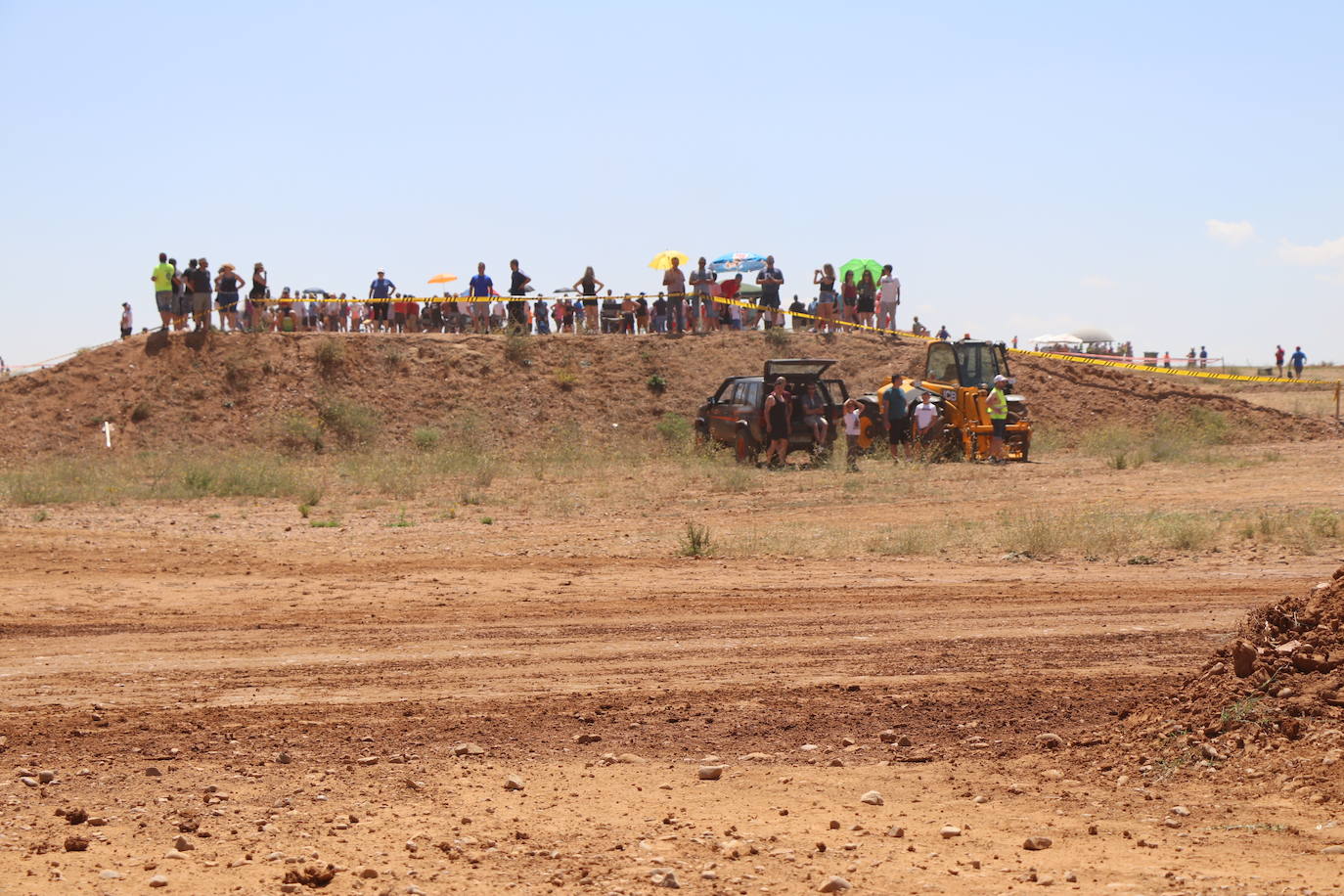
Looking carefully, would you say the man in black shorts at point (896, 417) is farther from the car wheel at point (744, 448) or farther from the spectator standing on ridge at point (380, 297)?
the spectator standing on ridge at point (380, 297)

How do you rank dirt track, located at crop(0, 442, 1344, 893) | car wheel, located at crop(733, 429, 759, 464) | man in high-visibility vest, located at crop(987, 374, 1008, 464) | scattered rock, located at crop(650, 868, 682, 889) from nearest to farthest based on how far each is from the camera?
1. scattered rock, located at crop(650, 868, 682, 889)
2. dirt track, located at crop(0, 442, 1344, 893)
3. man in high-visibility vest, located at crop(987, 374, 1008, 464)
4. car wheel, located at crop(733, 429, 759, 464)

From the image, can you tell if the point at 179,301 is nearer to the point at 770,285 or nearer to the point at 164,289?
the point at 164,289

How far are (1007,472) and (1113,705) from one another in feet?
56.3

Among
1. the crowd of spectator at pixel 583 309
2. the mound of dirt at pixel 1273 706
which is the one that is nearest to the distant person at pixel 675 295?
the crowd of spectator at pixel 583 309

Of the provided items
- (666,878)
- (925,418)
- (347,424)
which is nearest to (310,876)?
(666,878)

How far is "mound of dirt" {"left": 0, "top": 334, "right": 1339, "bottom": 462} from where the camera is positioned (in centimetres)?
3372

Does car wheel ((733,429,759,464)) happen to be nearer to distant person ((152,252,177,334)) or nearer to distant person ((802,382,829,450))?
distant person ((802,382,829,450))

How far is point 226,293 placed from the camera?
35750mm

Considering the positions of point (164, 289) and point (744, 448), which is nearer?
point (744, 448)

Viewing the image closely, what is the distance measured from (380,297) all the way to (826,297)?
12286 millimetres

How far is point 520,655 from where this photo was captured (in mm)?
10508

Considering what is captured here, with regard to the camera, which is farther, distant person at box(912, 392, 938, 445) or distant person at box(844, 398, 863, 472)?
distant person at box(912, 392, 938, 445)

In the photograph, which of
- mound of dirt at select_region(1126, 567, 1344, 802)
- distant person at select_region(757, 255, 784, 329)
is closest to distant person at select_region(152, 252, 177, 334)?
distant person at select_region(757, 255, 784, 329)

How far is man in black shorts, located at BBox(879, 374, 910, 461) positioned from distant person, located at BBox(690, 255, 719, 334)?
37.9 feet
